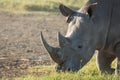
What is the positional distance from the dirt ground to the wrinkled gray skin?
7.54 feet

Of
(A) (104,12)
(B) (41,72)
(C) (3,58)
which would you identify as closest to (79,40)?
(A) (104,12)

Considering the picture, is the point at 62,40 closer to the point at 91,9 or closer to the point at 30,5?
the point at 91,9

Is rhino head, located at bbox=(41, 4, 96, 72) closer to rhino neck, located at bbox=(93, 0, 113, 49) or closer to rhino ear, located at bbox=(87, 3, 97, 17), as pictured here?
rhino ear, located at bbox=(87, 3, 97, 17)

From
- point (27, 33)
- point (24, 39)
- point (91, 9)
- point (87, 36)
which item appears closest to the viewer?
point (87, 36)

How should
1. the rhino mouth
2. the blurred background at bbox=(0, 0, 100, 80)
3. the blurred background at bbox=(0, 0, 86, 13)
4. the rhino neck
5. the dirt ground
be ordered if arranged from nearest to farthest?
1. the rhino mouth
2. the rhino neck
3. the blurred background at bbox=(0, 0, 100, 80)
4. the dirt ground
5. the blurred background at bbox=(0, 0, 86, 13)

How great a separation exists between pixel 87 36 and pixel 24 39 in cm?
842

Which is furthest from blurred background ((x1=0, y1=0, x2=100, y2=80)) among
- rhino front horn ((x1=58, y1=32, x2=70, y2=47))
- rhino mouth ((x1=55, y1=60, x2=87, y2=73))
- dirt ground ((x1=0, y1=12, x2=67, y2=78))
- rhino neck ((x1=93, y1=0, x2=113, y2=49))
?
rhino front horn ((x1=58, y1=32, x2=70, y2=47))

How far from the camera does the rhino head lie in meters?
8.33

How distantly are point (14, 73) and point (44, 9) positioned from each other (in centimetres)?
1765

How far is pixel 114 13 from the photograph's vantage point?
9.37 m

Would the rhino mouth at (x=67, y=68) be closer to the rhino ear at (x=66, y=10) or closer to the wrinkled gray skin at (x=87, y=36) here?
the wrinkled gray skin at (x=87, y=36)

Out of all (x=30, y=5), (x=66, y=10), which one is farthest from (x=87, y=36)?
(x=30, y=5)

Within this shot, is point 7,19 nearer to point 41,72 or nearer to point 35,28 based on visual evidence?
point 35,28

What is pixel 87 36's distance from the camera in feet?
29.0
